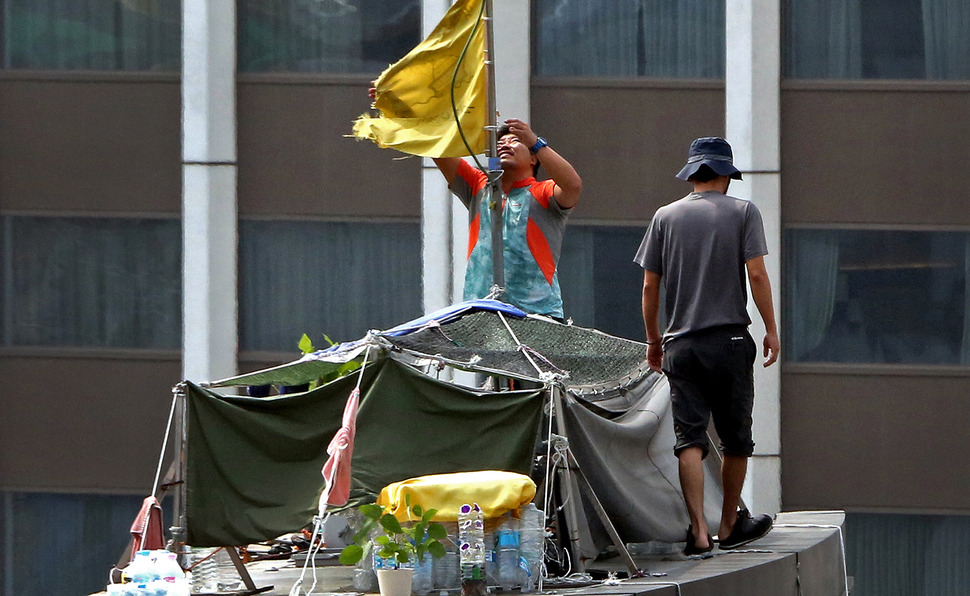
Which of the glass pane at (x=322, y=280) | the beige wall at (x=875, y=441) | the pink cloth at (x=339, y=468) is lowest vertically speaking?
the beige wall at (x=875, y=441)

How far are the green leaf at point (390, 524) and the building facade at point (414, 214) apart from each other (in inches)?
297

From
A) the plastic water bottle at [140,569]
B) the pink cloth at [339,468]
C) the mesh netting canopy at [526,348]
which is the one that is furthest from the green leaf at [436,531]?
the plastic water bottle at [140,569]

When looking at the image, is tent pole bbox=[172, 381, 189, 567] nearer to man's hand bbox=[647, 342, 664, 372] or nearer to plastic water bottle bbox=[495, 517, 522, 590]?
plastic water bottle bbox=[495, 517, 522, 590]

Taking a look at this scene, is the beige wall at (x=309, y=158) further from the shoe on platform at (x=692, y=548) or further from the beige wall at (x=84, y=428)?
the shoe on platform at (x=692, y=548)

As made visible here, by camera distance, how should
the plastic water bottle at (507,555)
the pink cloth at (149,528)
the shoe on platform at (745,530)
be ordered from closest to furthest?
the plastic water bottle at (507,555) < the pink cloth at (149,528) < the shoe on platform at (745,530)

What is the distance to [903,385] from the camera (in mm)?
13258

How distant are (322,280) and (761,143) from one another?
176 inches

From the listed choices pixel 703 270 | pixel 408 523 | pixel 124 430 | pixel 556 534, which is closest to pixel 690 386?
pixel 703 270

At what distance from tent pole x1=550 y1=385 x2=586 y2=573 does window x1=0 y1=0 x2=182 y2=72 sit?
842 cm

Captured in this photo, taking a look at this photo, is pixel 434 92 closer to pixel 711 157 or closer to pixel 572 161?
pixel 711 157

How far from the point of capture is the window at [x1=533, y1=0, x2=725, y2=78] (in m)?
13.5

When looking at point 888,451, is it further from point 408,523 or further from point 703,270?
point 408,523

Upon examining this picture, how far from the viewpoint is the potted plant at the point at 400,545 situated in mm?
5738

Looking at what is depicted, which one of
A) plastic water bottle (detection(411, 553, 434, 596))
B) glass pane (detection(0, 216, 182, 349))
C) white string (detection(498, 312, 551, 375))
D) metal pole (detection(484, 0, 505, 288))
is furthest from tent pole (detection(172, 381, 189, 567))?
glass pane (detection(0, 216, 182, 349))
